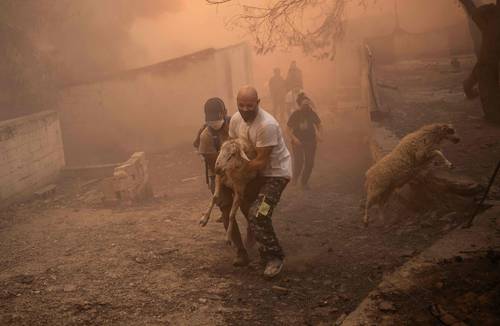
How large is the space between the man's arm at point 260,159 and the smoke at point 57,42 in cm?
1420

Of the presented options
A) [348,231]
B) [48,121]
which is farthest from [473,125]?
[48,121]

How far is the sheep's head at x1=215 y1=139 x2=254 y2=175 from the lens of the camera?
4.98 meters

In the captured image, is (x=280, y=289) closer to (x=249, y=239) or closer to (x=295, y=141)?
(x=249, y=239)

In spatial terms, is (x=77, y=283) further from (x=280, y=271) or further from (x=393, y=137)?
(x=393, y=137)

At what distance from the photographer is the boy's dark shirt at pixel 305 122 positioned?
9609 mm

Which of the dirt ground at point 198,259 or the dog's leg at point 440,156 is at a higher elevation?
the dog's leg at point 440,156

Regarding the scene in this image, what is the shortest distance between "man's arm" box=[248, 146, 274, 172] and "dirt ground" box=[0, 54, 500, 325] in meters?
1.14

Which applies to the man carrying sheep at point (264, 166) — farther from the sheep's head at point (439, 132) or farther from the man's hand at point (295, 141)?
the man's hand at point (295, 141)

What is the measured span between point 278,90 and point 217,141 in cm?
1165

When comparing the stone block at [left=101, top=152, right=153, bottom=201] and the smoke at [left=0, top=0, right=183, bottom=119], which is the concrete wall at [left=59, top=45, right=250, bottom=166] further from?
the stone block at [left=101, top=152, right=153, bottom=201]

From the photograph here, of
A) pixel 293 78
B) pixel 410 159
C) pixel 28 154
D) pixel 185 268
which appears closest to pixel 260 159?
pixel 185 268

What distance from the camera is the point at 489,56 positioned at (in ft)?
27.3

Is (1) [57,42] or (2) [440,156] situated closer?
(2) [440,156]

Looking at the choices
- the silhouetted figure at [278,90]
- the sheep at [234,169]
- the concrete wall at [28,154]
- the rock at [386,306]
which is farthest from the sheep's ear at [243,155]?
the silhouetted figure at [278,90]
